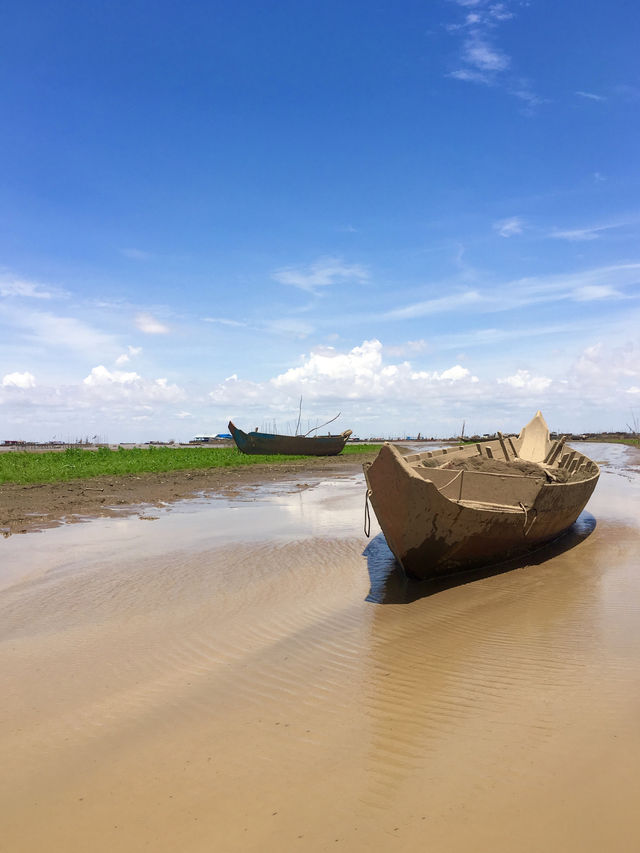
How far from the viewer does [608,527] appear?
432 inches

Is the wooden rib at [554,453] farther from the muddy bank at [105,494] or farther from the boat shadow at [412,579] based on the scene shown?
the muddy bank at [105,494]

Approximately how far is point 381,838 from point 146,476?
17660 mm

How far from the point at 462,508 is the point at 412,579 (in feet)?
3.89

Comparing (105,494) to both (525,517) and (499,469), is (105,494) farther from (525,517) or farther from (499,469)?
(525,517)

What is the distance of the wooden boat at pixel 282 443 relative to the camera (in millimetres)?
35281

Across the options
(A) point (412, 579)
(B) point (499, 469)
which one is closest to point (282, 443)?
(B) point (499, 469)

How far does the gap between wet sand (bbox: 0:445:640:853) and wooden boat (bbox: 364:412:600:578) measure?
412mm

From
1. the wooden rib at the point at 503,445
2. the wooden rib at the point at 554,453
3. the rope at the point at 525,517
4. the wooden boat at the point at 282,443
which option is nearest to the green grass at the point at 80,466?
the wooden boat at the point at 282,443

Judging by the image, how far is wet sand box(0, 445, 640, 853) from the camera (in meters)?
2.82

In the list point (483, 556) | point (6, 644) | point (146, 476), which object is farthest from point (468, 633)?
point (146, 476)

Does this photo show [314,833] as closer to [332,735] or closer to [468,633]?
[332,735]

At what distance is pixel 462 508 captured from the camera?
6.53 meters

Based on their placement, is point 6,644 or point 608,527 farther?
point 608,527

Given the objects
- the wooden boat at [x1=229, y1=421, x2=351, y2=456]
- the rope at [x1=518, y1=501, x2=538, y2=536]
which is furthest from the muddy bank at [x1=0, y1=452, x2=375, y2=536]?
the wooden boat at [x1=229, y1=421, x2=351, y2=456]
